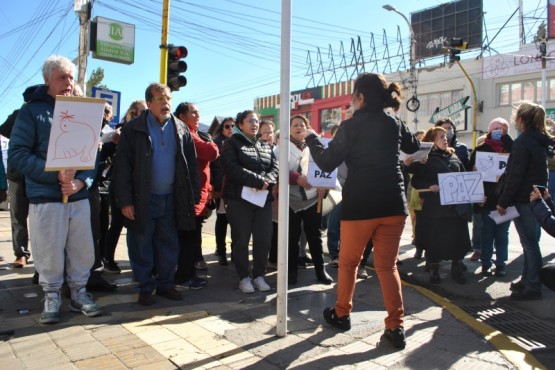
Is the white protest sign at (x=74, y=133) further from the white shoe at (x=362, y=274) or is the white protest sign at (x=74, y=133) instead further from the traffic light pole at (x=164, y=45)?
the traffic light pole at (x=164, y=45)

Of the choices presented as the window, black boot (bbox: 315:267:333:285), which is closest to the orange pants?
black boot (bbox: 315:267:333:285)

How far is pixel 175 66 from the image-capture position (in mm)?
8492

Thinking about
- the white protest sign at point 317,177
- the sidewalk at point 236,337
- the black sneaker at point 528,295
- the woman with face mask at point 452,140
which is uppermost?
the woman with face mask at point 452,140

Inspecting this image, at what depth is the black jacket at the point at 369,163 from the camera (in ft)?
11.3

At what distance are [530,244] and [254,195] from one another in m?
2.87

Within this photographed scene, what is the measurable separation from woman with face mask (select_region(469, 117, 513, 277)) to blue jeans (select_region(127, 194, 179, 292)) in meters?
3.80

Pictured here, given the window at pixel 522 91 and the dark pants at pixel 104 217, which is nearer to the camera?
the dark pants at pixel 104 217

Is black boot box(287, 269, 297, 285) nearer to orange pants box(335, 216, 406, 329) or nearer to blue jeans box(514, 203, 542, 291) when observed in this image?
orange pants box(335, 216, 406, 329)

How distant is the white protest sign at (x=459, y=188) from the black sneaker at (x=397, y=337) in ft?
7.59

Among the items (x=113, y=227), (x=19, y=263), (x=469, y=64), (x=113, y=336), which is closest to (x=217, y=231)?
(x=113, y=227)

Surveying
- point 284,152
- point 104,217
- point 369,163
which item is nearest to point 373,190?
point 369,163

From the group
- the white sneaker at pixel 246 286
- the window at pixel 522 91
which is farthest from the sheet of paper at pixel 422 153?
the window at pixel 522 91

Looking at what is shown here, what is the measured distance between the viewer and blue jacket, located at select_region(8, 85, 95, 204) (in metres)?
3.53

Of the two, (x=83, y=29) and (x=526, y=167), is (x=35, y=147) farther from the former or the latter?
(x=83, y=29)
